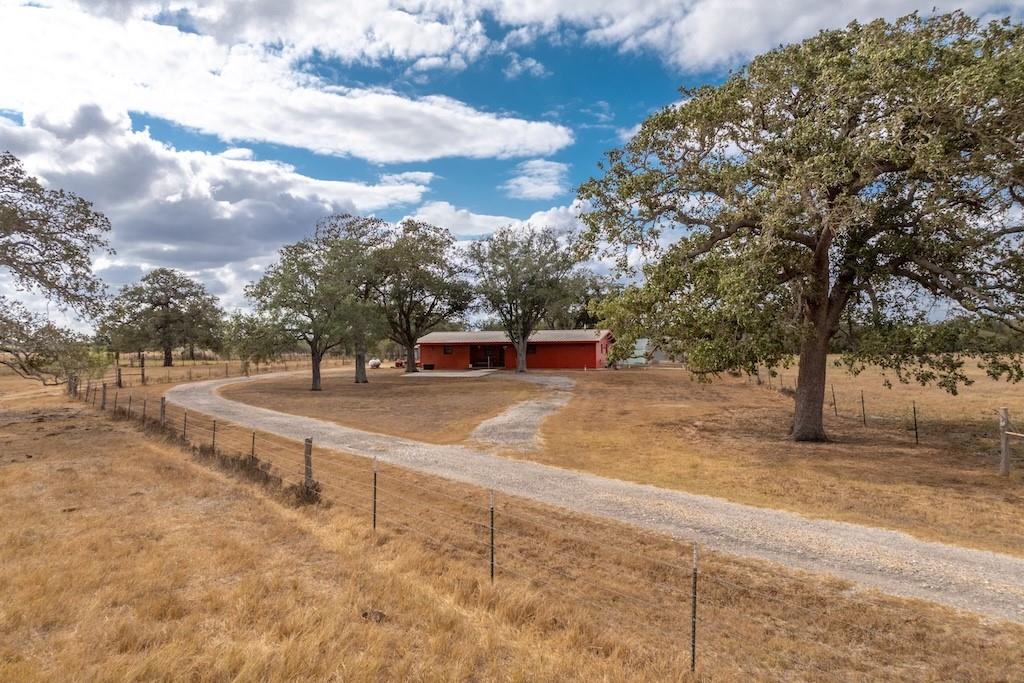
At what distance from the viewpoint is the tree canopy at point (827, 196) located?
45.0ft

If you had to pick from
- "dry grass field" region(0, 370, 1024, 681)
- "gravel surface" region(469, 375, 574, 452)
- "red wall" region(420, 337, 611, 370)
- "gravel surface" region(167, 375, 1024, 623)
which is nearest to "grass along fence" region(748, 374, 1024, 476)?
"gravel surface" region(167, 375, 1024, 623)

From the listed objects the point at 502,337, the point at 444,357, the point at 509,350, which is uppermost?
the point at 502,337

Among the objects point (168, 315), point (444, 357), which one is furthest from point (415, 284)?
point (168, 315)

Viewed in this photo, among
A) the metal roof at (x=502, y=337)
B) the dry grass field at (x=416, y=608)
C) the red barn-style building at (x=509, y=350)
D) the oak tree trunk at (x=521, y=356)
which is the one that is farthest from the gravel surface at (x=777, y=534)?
the red barn-style building at (x=509, y=350)

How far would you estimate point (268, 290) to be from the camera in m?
38.7

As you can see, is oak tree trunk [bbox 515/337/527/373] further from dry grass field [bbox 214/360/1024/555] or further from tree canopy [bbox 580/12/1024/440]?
tree canopy [bbox 580/12/1024/440]

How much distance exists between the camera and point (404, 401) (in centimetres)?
3225

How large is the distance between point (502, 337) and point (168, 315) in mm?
48098

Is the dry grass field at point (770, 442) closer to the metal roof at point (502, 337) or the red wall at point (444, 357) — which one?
Answer: the metal roof at point (502, 337)

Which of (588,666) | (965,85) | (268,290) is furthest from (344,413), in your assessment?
(965,85)

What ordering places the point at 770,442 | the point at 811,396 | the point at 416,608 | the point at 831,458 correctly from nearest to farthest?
the point at 416,608 < the point at 831,458 < the point at 770,442 < the point at 811,396

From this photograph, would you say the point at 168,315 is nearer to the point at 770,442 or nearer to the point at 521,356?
the point at 521,356

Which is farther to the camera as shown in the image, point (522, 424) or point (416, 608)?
point (522, 424)

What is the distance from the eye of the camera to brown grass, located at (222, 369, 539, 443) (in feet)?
73.8
